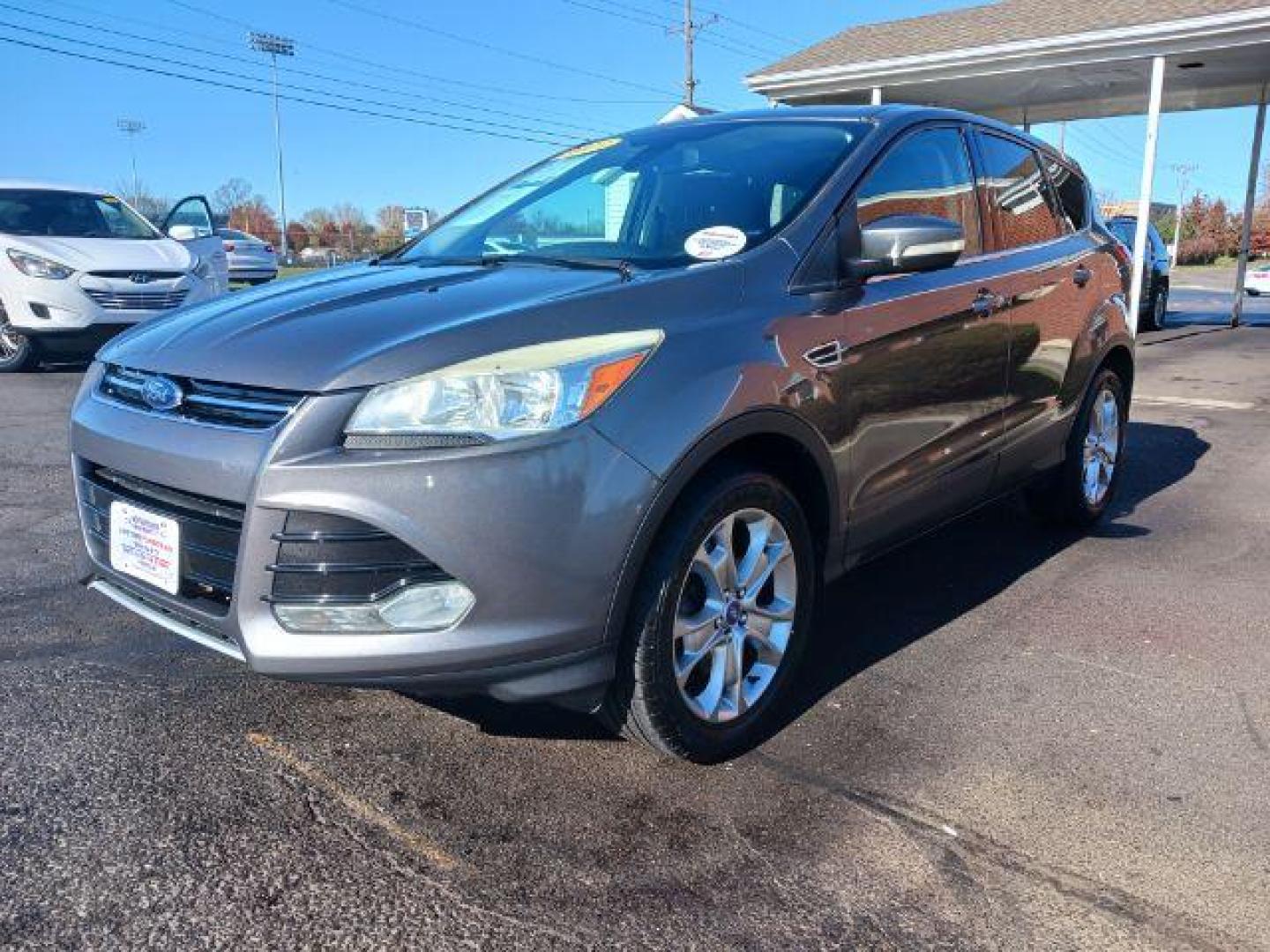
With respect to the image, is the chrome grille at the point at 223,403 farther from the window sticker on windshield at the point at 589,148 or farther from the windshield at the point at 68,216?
the windshield at the point at 68,216

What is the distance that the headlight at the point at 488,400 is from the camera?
2.23m

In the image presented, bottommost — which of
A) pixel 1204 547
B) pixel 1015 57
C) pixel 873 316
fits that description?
pixel 1204 547

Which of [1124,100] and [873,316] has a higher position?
[1124,100]

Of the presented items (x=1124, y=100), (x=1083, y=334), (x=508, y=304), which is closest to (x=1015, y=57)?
(x=1124, y=100)

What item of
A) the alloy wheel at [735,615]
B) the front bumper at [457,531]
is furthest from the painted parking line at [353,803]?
the alloy wheel at [735,615]

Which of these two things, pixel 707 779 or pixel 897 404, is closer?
pixel 707 779

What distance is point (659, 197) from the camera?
3484 millimetres

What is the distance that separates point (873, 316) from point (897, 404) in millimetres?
299

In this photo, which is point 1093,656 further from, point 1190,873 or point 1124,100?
point 1124,100

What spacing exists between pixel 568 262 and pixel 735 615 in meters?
1.09

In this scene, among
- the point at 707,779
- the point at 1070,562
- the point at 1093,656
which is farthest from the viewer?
the point at 1070,562

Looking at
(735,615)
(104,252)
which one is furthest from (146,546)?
(104,252)

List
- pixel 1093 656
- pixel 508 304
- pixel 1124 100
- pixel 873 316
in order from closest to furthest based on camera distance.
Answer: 1. pixel 508 304
2. pixel 873 316
3. pixel 1093 656
4. pixel 1124 100

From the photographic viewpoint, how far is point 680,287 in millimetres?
2617
